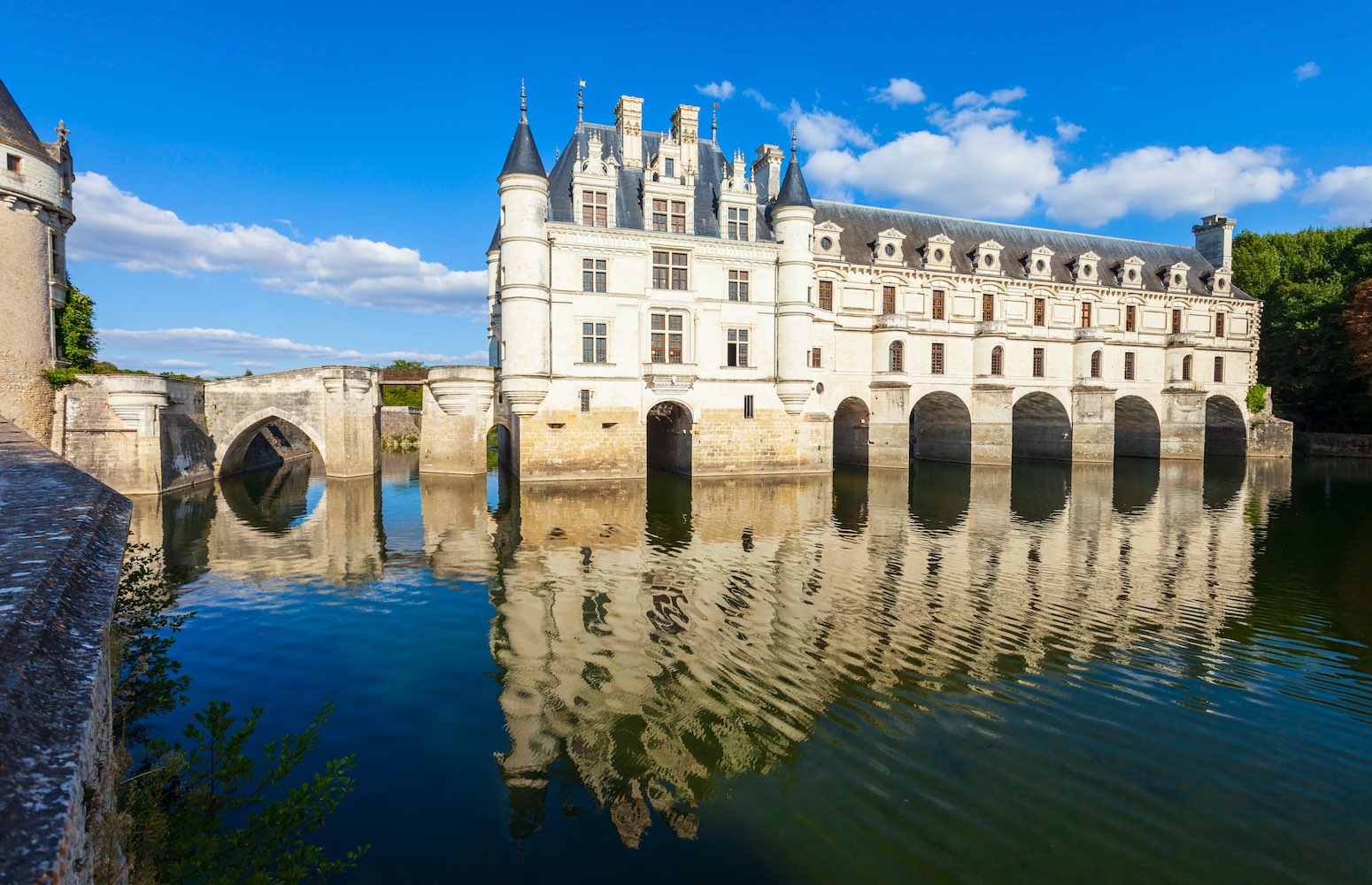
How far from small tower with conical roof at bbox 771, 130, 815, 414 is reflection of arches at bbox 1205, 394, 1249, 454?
97.6 ft

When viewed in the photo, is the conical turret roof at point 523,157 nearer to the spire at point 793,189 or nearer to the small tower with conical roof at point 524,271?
the small tower with conical roof at point 524,271

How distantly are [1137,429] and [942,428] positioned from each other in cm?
1388

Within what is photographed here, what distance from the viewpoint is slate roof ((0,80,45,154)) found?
23.8 m

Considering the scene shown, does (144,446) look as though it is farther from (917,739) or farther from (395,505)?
(917,739)

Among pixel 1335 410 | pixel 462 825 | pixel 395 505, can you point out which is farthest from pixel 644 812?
pixel 1335 410

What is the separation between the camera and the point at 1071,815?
641 cm

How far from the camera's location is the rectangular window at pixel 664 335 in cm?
3034

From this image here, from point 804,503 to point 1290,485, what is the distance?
2421 cm

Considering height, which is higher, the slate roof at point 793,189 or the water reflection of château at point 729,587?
the slate roof at point 793,189

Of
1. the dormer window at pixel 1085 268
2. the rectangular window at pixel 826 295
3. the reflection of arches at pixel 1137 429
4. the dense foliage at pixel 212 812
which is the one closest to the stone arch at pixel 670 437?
the rectangular window at pixel 826 295

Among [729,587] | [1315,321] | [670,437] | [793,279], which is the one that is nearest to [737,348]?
[793,279]

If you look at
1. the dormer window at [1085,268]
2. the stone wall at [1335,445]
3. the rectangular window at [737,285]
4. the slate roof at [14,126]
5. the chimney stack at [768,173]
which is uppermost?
the chimney stack at [768,173]

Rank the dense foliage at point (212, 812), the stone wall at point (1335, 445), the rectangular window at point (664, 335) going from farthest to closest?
the stone wall at point (1335, 445)
the rectangular window at point (664, 335)
the dense foliage at point (212, 812)

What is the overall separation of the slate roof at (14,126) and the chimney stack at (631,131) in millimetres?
21964
